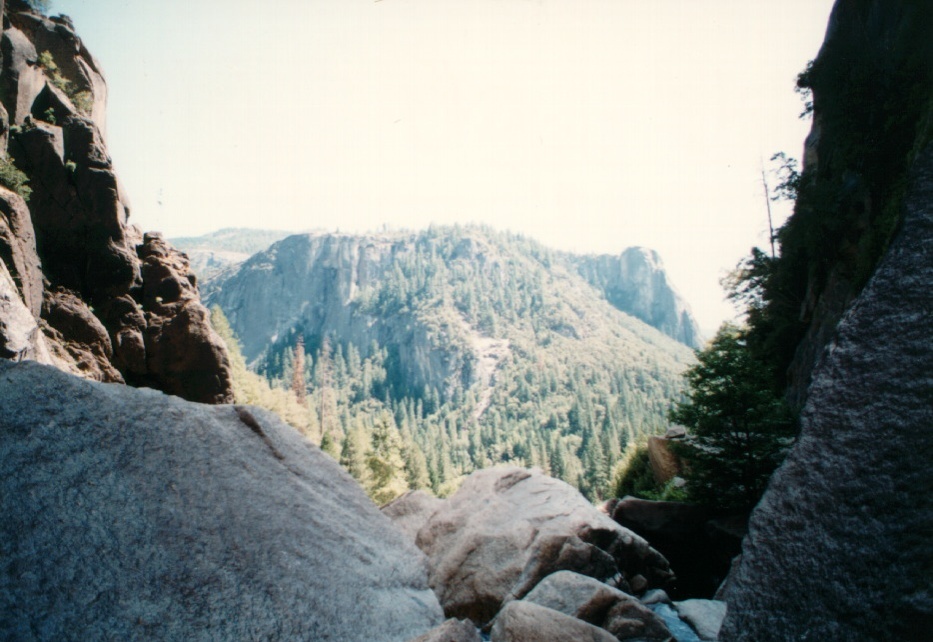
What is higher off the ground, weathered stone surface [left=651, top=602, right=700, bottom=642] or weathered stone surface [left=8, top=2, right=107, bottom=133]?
weathered stone surface [left=8, top=2, right=107, bottom=133]

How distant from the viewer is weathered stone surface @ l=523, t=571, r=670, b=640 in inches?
253

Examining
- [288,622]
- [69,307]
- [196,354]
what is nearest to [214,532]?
[288,622]

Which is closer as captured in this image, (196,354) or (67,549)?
(67,549)

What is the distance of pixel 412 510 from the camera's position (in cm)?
1325

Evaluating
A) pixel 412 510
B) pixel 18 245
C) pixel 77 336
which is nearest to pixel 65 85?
pixel 77 336

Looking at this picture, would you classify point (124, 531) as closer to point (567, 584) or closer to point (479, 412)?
point (567, 584)

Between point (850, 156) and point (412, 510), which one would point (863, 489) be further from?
point (850, 156)

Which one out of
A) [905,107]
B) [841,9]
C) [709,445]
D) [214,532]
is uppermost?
[841,9]

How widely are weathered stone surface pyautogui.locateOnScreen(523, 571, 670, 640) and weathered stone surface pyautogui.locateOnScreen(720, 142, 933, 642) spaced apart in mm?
2777

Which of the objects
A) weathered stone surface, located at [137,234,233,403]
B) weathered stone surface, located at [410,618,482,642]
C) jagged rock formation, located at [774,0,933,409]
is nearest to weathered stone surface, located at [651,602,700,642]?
weathered stone surface, located at [410,618,482,642]

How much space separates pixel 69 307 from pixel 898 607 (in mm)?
22720

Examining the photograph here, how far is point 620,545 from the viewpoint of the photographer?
31.6 feet

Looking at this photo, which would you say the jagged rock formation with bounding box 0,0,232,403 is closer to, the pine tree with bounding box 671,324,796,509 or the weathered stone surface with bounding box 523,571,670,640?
the weathered stone surface with bounding box 523,571,670,640

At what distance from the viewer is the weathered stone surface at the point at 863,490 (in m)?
3.16
